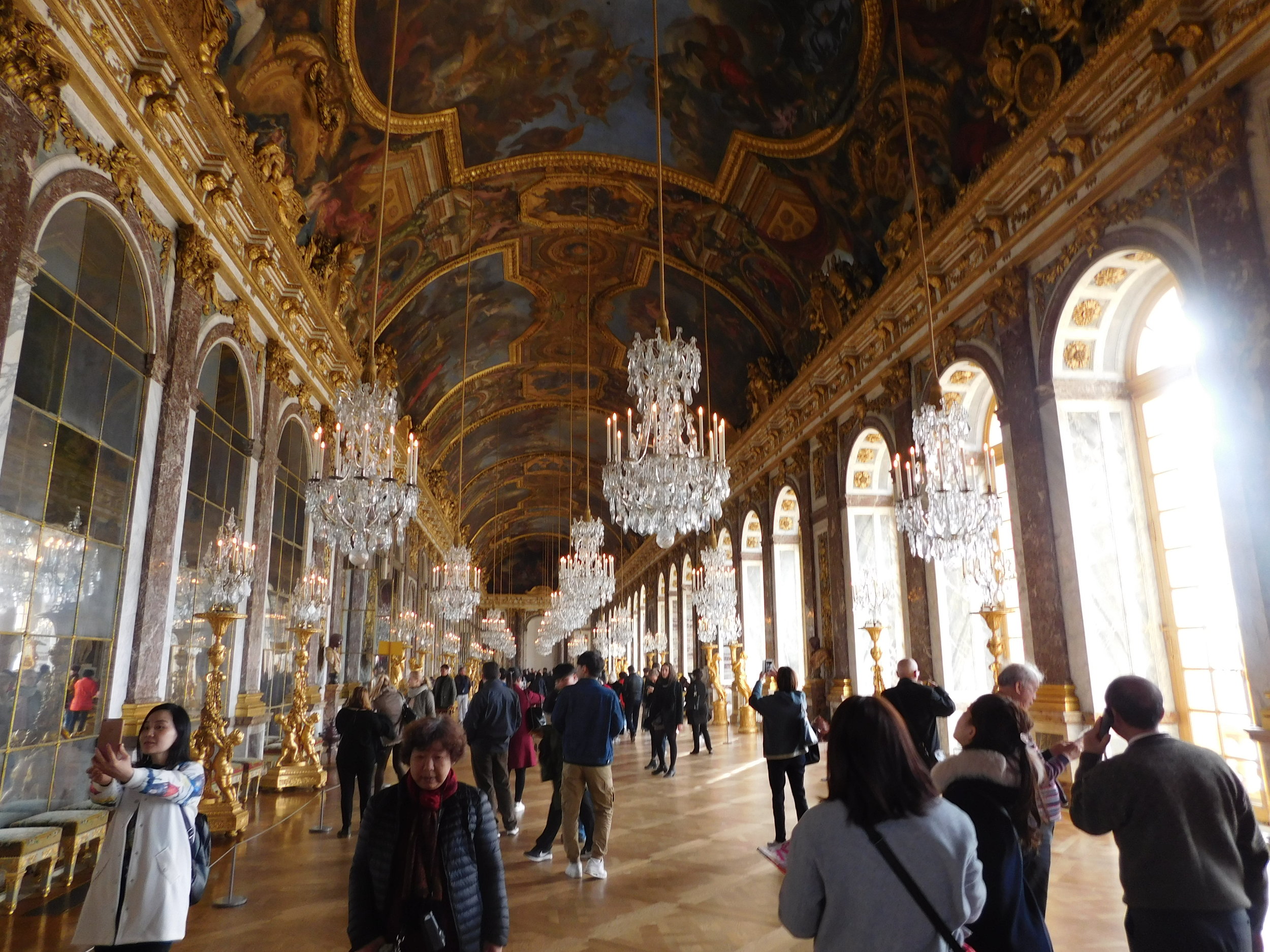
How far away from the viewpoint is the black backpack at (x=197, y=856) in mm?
2941

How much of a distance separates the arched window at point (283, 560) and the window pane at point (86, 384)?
15.2ft

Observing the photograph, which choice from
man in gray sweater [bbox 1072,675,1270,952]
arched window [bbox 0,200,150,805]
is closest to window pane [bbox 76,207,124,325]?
arched window [bbox 0,200,150,805]

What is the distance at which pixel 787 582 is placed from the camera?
655 inches

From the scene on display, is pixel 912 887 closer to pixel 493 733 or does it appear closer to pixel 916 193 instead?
pixel 493 733

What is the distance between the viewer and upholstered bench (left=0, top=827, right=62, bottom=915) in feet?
15.4

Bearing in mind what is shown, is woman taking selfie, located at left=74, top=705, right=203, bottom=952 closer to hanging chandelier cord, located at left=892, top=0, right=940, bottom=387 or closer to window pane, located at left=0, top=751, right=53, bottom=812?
window pane, located at left=0, top=751, right=53, bottom=812

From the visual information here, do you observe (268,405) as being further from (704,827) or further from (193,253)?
(704,827)

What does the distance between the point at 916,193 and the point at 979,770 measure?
8.05 meters

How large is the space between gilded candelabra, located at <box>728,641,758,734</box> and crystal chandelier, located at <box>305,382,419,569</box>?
40.1ft

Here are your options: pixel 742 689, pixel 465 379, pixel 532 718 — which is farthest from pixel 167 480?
pixel 742 689

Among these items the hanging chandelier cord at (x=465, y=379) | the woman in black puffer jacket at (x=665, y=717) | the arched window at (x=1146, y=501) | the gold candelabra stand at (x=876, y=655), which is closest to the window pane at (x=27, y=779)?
the woman in black puffer jacket at (x=665, y=717)

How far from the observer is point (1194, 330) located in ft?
20.5

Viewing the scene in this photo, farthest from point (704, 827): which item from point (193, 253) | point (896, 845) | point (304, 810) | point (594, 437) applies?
point (594, 437)

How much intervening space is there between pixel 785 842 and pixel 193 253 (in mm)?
7671
